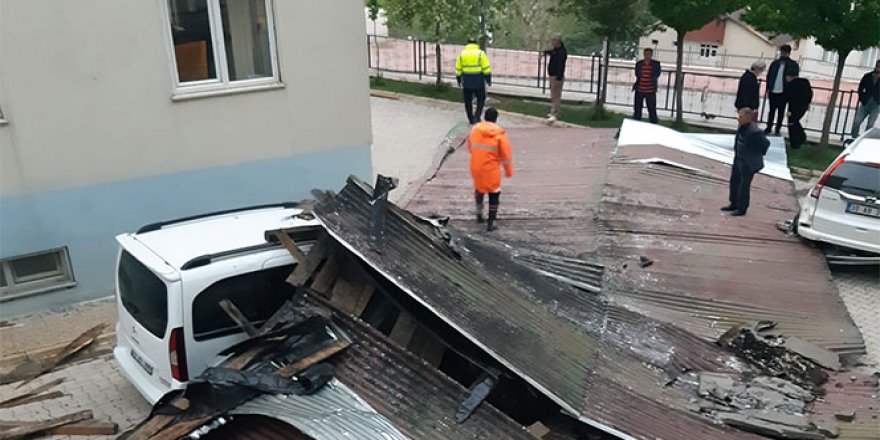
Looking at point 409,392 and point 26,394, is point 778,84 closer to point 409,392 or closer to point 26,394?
point 409,392

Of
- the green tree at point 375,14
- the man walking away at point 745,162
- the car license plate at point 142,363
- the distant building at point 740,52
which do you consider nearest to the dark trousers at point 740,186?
the man walking away at point 745,162

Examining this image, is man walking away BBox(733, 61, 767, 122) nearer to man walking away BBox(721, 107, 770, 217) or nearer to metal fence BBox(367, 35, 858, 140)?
metal fence BBox(367, 35, 858, 140)

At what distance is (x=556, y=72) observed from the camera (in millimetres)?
16156

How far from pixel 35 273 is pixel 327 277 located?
4.69 m

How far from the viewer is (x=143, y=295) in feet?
18.2

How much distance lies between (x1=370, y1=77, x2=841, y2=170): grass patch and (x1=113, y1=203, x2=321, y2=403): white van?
1128 cm

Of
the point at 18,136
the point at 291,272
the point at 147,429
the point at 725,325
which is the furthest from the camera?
the point at 18,136

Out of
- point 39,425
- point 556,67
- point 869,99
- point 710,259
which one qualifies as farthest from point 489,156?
point 869,99

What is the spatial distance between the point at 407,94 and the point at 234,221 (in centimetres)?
1351

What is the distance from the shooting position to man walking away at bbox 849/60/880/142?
13.9m

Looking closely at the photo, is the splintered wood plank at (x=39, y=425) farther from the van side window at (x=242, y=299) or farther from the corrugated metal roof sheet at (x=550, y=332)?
the corrugated metal roof sheet at (x=550, y=332)

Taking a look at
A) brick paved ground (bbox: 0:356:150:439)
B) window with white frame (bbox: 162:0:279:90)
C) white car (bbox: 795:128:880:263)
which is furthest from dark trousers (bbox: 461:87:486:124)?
brick paved ground (bbox: 0:356:150:439)

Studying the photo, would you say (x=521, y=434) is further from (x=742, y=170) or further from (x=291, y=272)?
(x=742, y=170)

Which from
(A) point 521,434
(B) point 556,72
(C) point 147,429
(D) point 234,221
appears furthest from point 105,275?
(B) point 556,72
